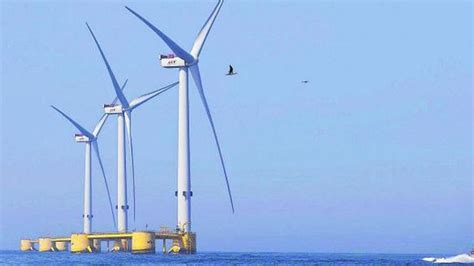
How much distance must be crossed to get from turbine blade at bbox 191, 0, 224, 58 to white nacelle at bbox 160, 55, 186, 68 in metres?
2.44

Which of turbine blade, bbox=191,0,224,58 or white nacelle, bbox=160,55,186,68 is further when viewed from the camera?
white nacelle, bbox=160,55,186,68

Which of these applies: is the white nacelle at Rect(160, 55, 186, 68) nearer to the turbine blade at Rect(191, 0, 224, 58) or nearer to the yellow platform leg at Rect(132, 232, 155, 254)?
the turbine blade at Rect(191, 0, 224, 58)

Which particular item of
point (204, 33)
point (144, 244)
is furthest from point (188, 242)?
point (204, 33)

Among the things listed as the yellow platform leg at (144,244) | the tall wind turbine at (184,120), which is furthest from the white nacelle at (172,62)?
the yellow platform leg at (144,244)

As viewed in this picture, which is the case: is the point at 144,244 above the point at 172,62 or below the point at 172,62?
below

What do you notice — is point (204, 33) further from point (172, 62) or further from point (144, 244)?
point (144, 244)

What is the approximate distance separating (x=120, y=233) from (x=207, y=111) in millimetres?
53321

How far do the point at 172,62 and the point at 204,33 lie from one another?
35.0ft

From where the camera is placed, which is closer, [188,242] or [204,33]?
[204,33]

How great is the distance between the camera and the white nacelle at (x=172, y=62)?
17527 centimetres

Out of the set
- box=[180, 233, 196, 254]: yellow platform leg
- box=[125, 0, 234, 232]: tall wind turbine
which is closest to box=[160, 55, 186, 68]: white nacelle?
box=[125, 0, 234, 232]: tall wind turbine

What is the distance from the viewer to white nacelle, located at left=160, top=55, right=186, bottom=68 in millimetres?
175275

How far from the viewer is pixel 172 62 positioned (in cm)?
17725

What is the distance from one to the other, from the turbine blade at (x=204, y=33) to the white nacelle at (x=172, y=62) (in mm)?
2440
